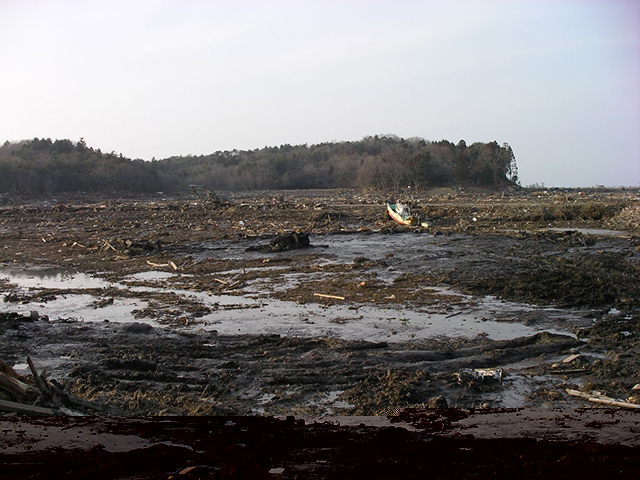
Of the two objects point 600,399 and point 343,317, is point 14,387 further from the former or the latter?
point 600,399

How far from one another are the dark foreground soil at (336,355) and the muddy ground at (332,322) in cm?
4

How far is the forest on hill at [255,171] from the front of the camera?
5459cm

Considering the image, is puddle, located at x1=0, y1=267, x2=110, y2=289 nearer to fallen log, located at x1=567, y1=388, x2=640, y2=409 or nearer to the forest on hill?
fallen log, located at x1=567, y1=388, x2=640, y2=409

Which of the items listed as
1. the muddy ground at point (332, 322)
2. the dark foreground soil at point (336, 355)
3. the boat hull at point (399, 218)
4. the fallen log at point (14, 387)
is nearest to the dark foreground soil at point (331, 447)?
the dark foreground soil at point (336, 355)

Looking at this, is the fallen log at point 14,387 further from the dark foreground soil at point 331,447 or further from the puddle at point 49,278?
the puddle at point 49,278

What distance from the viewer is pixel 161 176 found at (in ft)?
222

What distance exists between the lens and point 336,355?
25.3ft

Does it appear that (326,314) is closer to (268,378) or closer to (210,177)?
(268,378)

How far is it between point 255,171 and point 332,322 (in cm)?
7508

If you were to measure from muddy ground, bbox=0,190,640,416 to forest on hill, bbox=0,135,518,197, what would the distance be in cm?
3605

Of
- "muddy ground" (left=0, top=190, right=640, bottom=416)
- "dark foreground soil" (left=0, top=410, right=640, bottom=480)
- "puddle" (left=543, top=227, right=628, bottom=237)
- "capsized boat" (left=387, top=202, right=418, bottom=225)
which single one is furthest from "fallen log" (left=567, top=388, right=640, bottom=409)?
"capsized boat" (left=387, top=202, right=418, bottom=225)


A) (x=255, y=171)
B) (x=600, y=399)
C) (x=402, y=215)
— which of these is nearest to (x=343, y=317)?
(x=600, y=399)

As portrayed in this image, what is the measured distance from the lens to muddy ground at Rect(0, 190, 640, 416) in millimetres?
6426

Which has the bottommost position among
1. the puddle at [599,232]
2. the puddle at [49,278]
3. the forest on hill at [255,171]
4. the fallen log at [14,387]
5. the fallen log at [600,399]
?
the fallen log at [600,399]
